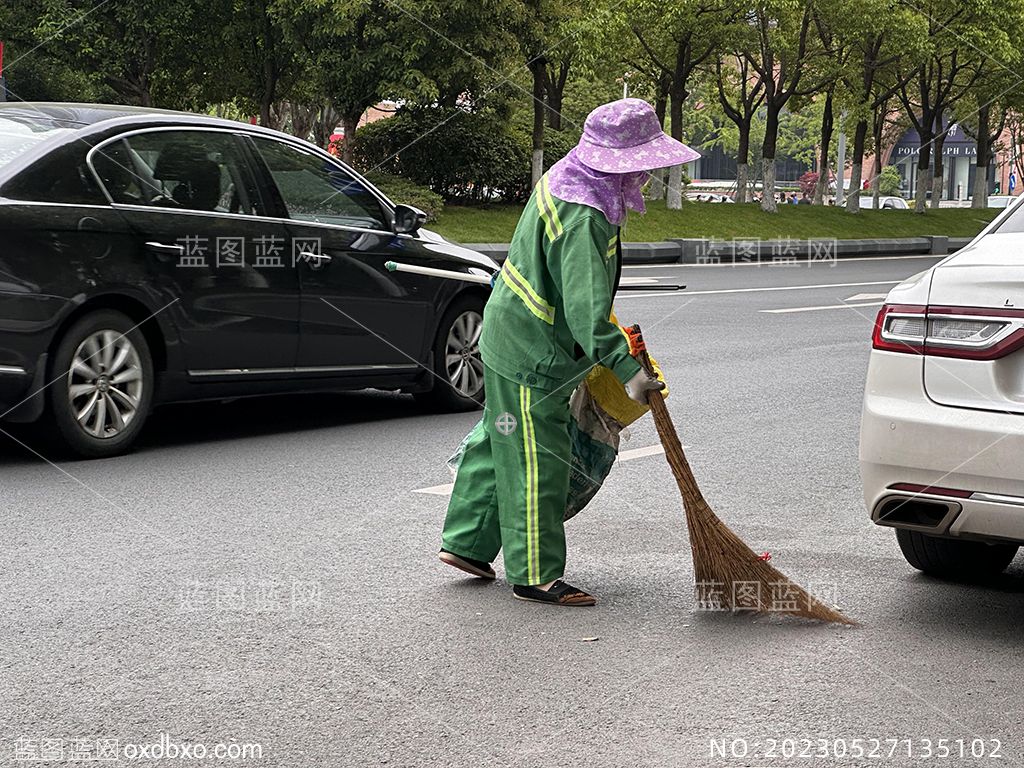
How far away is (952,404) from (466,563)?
5.31 ft

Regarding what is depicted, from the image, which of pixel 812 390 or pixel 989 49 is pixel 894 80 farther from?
pixel 812 390

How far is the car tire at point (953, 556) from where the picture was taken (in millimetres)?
5219

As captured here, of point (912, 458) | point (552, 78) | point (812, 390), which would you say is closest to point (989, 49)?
point (552, 78)

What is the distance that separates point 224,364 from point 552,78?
3107cm

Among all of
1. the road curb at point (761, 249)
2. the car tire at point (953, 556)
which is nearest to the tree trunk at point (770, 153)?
the road curb at point (761, 249)

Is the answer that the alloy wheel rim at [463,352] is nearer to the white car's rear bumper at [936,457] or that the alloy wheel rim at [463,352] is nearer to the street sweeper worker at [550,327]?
the street sweeper worker at [550,327]

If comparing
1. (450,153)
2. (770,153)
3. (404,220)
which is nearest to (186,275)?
(404,220)

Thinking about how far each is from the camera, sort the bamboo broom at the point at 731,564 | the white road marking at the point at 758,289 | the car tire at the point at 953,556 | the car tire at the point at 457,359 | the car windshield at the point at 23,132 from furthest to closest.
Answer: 1. the white road marking at the point at 758,289
2. the car tire at the point at 457,359
3. the car windshield at the point at 23,132
4. the car tire at the point at 953,556
5. the bamboo broom at the point at 731,564

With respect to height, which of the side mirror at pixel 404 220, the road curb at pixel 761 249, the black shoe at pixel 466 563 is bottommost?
the road curb at pixel 761 249

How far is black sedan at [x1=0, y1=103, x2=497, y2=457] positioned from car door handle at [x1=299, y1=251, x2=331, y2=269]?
10mm

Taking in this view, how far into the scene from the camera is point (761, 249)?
32156 millimetres

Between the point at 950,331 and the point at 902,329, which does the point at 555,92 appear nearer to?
the point at 902,329

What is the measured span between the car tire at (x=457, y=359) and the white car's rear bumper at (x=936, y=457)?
4238mm

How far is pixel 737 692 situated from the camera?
13.3ft
